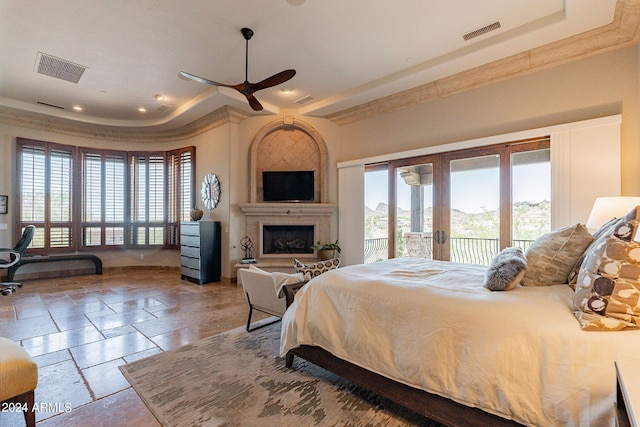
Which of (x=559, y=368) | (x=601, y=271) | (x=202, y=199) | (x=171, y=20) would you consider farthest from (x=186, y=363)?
(x=202, y=199)

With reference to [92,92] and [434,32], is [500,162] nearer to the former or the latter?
[434,32]

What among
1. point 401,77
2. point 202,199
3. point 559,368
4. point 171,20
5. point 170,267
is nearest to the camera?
point 559,368

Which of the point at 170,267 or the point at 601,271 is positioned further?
the point at 170,267

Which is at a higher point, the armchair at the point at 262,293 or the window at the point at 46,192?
the window at the point at 46,192

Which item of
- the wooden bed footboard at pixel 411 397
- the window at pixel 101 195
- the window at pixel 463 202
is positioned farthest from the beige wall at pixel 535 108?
the window at pixel 101 195

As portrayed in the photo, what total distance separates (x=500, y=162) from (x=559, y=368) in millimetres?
3582

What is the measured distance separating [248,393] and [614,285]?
91.9 inches

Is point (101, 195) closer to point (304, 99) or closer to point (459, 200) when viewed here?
point (304, 99)

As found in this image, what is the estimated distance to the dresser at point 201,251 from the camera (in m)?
5.80

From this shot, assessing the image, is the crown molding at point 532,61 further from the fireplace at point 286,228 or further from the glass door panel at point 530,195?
the fireplace at point 286,228

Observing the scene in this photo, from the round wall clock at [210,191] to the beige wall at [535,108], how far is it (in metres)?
3.36

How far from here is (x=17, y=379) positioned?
158cm

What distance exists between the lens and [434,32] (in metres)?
3.54

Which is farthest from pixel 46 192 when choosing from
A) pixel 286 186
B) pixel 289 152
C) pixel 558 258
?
pixel 558 258
